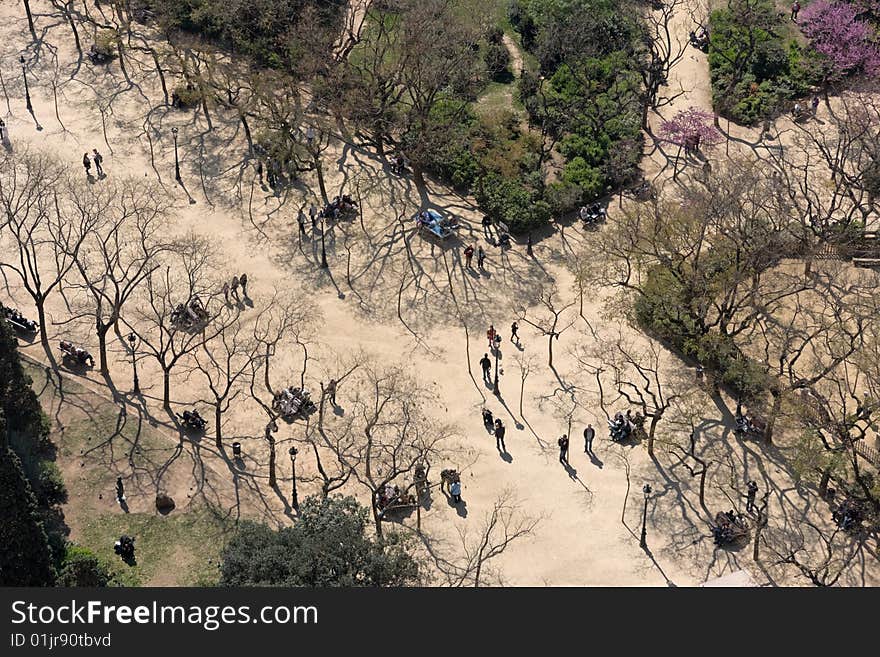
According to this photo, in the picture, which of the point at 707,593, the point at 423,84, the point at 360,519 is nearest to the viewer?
the point at 707,593

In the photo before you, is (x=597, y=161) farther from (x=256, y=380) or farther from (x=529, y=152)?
(x=256, y=380)

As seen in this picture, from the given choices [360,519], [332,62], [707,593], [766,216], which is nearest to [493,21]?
[332,62]

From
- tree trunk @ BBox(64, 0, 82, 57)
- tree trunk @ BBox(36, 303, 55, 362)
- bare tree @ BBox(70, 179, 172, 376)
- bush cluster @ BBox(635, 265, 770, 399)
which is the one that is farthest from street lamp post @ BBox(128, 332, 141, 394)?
tree trunk @ BBox(64, 0, 82, 57)

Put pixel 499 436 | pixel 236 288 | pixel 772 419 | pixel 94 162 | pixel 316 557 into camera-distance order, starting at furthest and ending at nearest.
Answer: pixel 94 162 < pixel 236 288 < pixel 499 436 < pixel 772 419 < pixel 316 557

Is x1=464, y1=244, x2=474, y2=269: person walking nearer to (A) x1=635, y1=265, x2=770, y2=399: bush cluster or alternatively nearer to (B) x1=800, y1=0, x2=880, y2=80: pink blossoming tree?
(A) x1=635, y1=265, x2=770, y2=399: bush cluster

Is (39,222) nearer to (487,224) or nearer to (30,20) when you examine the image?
(30,20)

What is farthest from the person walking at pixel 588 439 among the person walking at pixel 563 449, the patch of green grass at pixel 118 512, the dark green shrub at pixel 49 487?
the dark green shrub at pixel 49 487

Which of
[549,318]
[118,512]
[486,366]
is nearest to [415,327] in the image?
[486,366]
